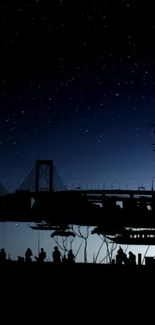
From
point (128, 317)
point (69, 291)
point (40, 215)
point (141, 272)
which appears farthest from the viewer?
point (141, 272)

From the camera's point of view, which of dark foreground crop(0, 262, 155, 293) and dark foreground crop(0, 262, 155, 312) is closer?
dark foreground crop(0, 262, 155, 312)

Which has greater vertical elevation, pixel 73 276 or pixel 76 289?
pixel 73 276

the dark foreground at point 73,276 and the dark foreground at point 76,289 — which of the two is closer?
the dark foreground at point 76,289

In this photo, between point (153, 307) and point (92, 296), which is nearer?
point (153, 307)

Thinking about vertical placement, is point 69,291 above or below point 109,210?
below

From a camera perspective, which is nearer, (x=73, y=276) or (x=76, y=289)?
(x=76, y=289)

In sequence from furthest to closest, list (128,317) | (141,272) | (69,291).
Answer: (141,272)
(69,291)
(128,317)

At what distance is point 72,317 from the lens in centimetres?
667

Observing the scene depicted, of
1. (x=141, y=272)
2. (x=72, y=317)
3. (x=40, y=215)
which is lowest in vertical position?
(x=72, y=317)

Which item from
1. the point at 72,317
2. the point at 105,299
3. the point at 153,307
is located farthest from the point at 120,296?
the point at 72,317

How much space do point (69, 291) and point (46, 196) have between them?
211 cm

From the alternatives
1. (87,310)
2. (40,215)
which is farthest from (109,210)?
(87,310)

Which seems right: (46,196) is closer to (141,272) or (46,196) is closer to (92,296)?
(92,296)

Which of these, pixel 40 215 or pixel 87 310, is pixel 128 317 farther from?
pixel 40 215
